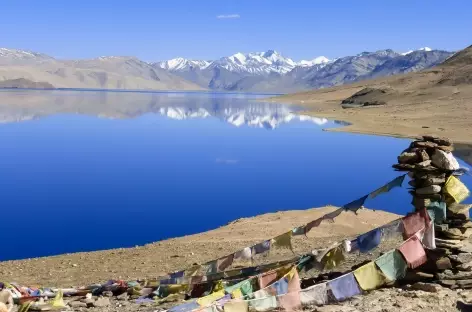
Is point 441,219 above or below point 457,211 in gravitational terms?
below

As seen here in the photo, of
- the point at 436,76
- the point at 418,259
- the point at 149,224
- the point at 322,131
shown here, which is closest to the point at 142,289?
the point at 418,259

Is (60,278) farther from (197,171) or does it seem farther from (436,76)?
(436,76)

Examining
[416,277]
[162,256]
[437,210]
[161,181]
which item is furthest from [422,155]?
[161,181]

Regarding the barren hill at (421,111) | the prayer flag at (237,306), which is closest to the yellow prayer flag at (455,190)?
the prayer flag at (237,306)

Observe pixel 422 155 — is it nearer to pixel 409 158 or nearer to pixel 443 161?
pixel 409 158

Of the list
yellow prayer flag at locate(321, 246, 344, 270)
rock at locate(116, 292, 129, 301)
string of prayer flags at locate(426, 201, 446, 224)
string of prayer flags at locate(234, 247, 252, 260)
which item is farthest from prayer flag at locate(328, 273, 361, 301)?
rock at locate(116, 292, 129, 301)

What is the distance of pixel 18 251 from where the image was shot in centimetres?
2033

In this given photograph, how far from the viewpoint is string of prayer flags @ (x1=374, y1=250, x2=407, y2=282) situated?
31.7ft

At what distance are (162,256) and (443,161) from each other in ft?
29.3

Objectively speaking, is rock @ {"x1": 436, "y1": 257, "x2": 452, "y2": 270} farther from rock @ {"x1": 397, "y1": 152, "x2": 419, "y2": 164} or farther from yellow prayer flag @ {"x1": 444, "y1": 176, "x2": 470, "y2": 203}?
rock @ {"x1": 397, "y1": 152, "x2": 419, "y2": 164}

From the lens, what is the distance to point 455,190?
1020cm

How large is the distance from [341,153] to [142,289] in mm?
38443

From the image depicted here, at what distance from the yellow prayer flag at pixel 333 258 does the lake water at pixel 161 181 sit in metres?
12.6

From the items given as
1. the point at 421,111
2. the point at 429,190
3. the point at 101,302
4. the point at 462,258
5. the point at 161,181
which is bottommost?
the point at 161,181
